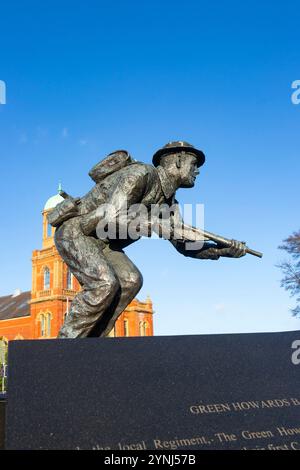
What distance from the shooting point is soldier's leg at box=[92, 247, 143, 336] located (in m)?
4.23

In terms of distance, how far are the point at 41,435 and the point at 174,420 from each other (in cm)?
82

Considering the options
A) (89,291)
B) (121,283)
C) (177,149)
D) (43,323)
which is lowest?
(89,291)

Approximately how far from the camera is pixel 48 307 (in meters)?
43.2

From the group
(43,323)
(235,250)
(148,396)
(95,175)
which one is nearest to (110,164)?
(95,175)

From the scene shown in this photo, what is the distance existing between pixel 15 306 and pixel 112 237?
49.5 meters

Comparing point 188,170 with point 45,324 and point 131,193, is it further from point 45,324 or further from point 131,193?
point 45,324

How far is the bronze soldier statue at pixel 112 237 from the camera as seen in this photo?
3.86 m

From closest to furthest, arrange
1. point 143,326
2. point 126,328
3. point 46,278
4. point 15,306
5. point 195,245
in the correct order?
1. point 195,245
2. point 46,278
3. point 126,328
4. point 143,326
5. point 15,306

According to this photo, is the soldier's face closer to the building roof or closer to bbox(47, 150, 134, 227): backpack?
bbox(47, 150, 134, 227): backpack

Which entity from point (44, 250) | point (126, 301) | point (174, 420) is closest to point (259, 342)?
point (174, 420)

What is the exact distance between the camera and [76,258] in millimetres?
4062

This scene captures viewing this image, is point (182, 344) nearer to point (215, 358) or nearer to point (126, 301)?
point (215, 358)
